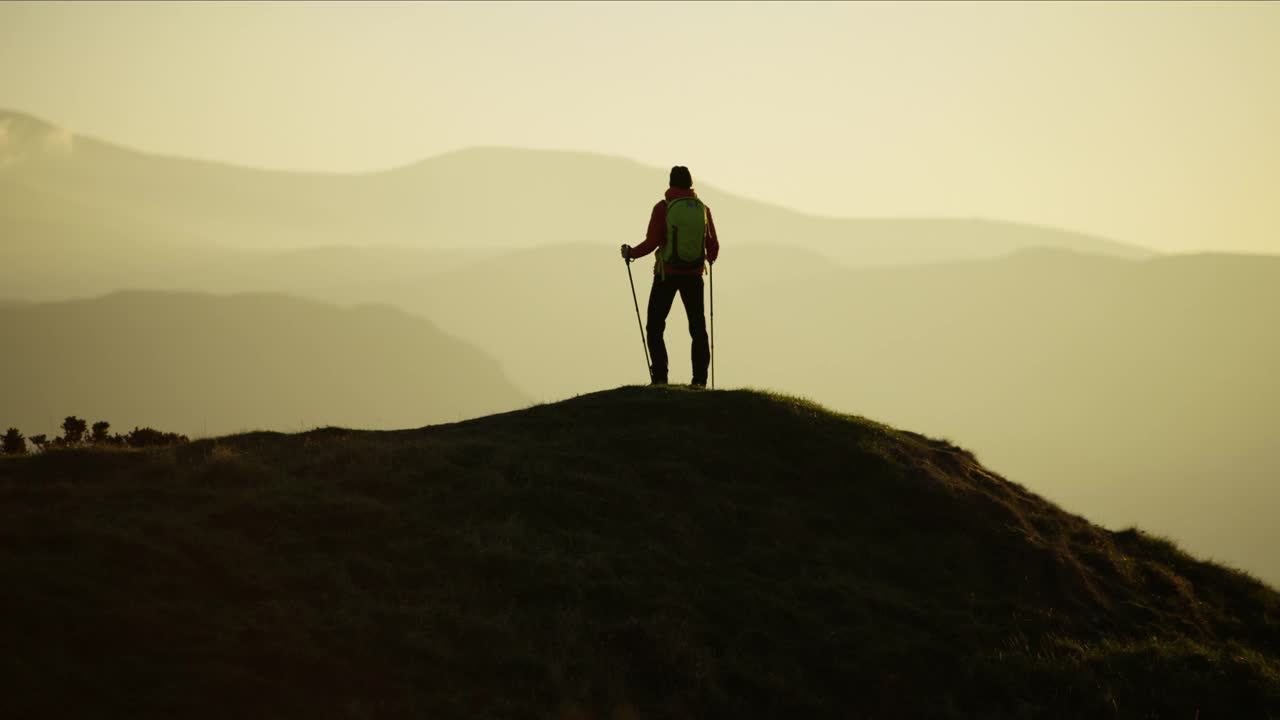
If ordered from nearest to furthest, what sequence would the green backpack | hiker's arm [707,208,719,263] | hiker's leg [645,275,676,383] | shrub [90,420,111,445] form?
shrub [90,420,111,445], the green backpack, hiker's leg [645,275,676,383], hiker's arm [707,208,719,263]

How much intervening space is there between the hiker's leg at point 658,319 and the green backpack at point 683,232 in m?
0.39

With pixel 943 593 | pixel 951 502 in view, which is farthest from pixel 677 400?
pixel 943 593

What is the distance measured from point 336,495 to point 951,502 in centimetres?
845

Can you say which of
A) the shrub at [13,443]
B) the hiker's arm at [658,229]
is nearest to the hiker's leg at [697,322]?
the hiker's arm at [658,229]

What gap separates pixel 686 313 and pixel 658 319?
542mm

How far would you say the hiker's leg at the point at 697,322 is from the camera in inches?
760

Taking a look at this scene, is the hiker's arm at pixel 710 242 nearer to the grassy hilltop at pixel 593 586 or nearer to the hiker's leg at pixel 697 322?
the hiker's leg at pixel 697 322

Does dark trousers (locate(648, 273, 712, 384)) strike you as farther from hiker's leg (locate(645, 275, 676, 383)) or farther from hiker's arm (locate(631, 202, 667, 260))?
hiker's arm (locate(631, 202, 667, 260))

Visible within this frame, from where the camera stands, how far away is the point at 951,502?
1558cm

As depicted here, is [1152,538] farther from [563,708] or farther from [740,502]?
[563,708]

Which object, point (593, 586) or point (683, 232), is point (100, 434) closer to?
point (683, 232)

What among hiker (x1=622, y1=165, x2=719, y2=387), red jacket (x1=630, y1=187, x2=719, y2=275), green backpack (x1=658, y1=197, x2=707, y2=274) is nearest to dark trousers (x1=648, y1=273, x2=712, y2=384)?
hiker (x1=622, y1=165, x2=719, y2=387)

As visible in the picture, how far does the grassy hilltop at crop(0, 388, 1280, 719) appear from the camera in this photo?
9.23 m

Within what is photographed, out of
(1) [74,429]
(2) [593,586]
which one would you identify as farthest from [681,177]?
(1) [74,429]
